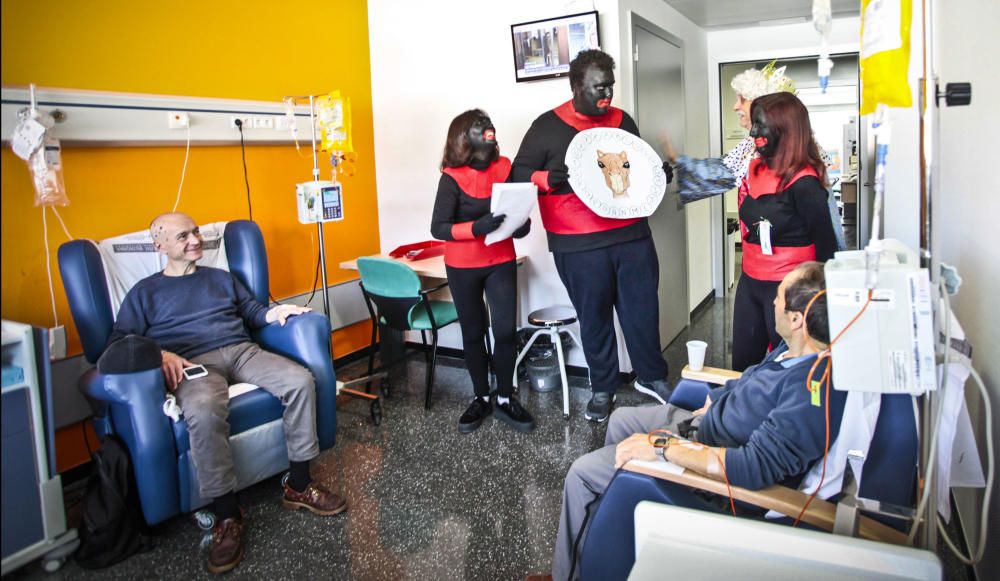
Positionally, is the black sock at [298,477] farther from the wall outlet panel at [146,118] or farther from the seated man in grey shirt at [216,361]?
the wall outlet panel at [146,118]

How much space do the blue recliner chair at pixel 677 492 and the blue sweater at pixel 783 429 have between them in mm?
90

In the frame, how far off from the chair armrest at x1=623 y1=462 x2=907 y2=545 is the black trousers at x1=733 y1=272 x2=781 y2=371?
120 centimetres

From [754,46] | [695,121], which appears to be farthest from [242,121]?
[754,46]

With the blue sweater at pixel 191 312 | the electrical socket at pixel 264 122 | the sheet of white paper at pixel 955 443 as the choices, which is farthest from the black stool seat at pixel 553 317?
the sheet of white paper at pixel 955 443

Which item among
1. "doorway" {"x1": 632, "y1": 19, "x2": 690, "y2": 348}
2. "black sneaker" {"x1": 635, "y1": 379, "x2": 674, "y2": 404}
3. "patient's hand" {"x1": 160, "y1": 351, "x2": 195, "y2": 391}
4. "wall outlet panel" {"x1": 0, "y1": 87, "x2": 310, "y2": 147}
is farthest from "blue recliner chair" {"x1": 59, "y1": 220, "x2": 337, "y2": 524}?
"doorway" {"x1": 632, "y1": 19, "x2": 690, "y2": 348}

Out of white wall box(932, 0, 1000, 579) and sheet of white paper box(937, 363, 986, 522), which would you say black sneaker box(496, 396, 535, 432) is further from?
sheet of white paper box(937, 363, 986, 522)

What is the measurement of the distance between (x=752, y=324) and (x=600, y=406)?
885mm

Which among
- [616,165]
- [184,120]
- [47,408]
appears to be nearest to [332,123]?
[184,120]

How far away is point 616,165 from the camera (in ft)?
9.93

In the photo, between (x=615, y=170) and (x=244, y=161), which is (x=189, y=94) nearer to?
(x=244, y=161)

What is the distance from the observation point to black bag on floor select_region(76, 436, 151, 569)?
1.07m

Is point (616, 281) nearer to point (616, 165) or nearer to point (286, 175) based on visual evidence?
point (616, 165)

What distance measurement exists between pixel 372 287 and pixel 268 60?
126 centimetres

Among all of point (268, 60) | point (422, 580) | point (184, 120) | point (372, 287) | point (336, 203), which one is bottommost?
point (422, 580)
